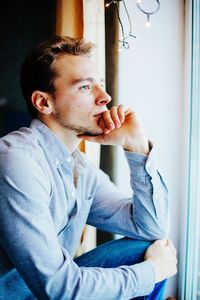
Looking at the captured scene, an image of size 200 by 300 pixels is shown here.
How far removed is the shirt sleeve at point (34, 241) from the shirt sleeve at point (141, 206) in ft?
1.33

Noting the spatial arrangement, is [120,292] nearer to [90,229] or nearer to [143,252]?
[143,252]

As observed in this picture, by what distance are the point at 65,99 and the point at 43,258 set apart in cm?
59

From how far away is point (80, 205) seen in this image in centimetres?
136

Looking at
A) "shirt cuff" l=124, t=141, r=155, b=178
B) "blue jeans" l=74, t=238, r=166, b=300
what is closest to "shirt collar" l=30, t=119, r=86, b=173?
"shirt cuff" l=124, t=141, r=155, b=178

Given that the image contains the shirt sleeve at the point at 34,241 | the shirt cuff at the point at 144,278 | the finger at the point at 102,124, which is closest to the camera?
the shirt sleeve at the point at 34,241

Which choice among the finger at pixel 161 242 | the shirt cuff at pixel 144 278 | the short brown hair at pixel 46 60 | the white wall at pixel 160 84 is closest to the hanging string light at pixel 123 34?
the white wall at pixel 160 84

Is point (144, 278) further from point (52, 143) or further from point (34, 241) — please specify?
point (52, 143)

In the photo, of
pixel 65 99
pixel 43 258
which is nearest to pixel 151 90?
pixel 65 99

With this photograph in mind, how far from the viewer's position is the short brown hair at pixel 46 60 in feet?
4.14

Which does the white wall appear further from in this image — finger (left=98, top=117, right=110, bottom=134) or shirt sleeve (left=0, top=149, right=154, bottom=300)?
shirt sleeve (left=0, top=149, right=154, bottom=300)

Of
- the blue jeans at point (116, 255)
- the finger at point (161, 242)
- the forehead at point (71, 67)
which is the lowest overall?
the blue jeans at point (116, 255)

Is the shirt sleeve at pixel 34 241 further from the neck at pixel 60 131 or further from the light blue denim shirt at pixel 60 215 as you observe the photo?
the neck at pixel 60 131

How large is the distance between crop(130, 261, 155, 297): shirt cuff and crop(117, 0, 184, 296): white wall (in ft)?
2.83

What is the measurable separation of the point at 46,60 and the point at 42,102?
6.1 inches
